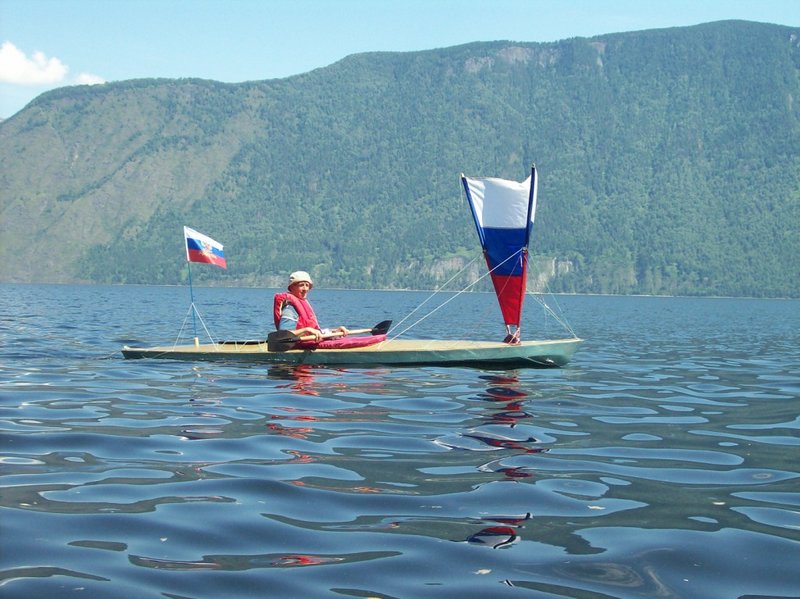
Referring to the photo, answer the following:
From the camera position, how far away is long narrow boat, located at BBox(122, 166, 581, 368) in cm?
2300

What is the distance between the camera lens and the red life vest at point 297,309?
22.4 meters

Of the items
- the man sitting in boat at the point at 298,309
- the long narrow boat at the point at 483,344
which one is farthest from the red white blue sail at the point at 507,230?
the man sitting in boat at the point at 298,309

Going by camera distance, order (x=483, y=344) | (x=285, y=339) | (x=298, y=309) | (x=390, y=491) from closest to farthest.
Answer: (x=390, y=491)
(x=298, y=309)
(x=285, y=339)
(x=483, y=344)

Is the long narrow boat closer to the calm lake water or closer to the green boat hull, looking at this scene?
the green boat hull

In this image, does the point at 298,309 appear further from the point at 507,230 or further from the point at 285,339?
the point at 507,230

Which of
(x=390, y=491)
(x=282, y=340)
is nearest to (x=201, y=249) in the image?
(x=282, y=340)

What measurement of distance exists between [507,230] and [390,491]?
16326 millimetres

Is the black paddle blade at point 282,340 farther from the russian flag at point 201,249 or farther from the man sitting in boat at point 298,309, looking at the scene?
the russian flag at point 201,249

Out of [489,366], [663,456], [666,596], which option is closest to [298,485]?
[666,596]

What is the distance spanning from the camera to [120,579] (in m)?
6.53

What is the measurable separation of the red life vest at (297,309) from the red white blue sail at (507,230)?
4850mm

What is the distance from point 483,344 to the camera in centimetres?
2384

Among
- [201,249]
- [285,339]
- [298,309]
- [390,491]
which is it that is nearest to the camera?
[390,491]

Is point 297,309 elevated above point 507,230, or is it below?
below
